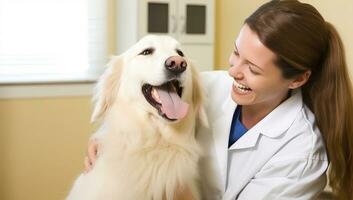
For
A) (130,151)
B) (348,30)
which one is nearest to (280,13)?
(130,151)

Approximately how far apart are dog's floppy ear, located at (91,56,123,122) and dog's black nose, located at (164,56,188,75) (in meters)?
0.25

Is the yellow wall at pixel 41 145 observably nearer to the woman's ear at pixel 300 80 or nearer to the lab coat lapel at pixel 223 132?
the lab coat lapel at pixel 223 132

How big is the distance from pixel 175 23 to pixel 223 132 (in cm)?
198

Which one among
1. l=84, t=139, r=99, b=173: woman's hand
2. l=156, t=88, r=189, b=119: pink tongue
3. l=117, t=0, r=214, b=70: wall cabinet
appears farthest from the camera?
l=117, t=0, r=214, b=70: wall cabinet

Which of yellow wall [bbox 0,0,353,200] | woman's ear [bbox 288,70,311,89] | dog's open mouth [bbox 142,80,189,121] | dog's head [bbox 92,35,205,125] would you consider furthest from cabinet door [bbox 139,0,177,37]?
woman's ear [bbox 288,70,311,89]

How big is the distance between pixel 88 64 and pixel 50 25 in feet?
1.32

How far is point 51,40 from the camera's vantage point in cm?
333

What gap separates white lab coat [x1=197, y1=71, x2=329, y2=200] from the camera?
136cm

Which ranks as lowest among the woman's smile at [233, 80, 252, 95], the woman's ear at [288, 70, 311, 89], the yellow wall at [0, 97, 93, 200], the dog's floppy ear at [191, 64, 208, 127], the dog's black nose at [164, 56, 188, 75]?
the yellow wall at [0, 97, 93, 200]

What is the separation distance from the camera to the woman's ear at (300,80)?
55.9 inches

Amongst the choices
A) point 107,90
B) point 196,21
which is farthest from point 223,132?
point 196,21

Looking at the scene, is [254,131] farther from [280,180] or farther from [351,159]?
[351,159]

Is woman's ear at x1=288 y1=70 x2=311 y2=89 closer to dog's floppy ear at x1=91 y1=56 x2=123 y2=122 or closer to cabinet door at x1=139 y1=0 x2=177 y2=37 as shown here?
dog's floppy ear at x1=91 y1=56 x2=123 y2=122

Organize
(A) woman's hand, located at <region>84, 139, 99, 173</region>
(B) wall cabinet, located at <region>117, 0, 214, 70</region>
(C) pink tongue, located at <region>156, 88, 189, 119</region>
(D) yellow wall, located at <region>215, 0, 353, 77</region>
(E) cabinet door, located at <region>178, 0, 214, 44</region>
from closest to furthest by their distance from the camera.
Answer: (C) pink tongue, located at <region>156, 88, 189, 119</region> < (A) woman's hand, located at <region>84, 139, 99, 173</region> < (B) wall cabinet, located at <region>117, 0, 214, 70</region> < (E) cabinet door, located at <region>178, 0, 214, 44</region> < (D) yellow wall, located at <region>215, 0, 353, 77</region>
